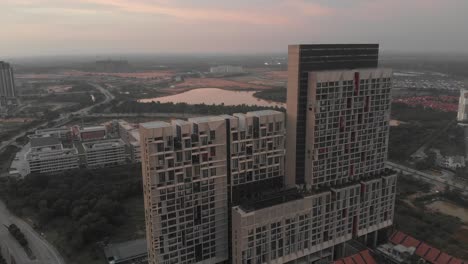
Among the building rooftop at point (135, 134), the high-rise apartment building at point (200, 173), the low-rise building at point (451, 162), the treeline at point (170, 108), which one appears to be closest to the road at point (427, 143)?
the low-rise building at point (451, 162)

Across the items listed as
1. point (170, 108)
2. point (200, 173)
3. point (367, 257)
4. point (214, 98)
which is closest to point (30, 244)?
point (200, 173)

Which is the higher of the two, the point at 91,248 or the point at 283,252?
the point at 283,252


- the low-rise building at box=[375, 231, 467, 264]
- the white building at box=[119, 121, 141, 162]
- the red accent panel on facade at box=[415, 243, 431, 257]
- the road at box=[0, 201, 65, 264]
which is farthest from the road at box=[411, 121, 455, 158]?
the road at box=[0, 201, 65, 264]

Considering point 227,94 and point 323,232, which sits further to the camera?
point 227,94

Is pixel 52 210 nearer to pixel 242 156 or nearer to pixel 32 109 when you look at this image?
pixel 242 156

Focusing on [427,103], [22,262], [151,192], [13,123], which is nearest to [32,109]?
[13,123]

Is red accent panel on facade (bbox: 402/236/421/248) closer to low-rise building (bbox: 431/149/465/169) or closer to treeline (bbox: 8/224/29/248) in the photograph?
low-rise building (bbox: 431/149/465/169)

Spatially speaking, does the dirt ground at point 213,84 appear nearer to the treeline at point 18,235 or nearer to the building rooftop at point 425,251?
the treeline at point 18,235
